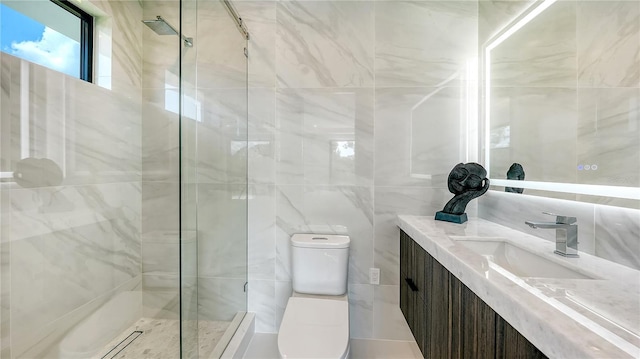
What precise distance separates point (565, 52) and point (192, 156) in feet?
5.57

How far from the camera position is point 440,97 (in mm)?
1803

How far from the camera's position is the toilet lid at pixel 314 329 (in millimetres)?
1139

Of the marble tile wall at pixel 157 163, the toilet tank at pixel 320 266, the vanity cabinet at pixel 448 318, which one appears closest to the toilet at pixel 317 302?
the toilet tank at pixel 320 266

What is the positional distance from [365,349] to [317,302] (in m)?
0.53

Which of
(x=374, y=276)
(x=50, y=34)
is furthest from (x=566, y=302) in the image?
(x=50, y=34)

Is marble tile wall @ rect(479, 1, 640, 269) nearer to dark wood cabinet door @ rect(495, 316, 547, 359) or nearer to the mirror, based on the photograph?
the mirror

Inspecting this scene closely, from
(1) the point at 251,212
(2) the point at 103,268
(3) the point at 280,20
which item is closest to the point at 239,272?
(1) the point at 251,212

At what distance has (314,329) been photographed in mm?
1284

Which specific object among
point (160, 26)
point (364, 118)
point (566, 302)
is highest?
point (160, 26)

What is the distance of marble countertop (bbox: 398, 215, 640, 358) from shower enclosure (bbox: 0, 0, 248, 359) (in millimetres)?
1171

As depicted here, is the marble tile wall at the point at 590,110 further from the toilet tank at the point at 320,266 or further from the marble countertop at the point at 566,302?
the toilet tank at the point at 320,266

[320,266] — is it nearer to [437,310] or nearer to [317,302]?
[317,302]

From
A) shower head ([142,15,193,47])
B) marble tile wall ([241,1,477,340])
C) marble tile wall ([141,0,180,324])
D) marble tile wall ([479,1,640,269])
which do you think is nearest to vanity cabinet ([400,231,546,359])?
marble tile wall ([241,1,477,340])

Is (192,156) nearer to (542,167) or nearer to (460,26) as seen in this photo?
(542,167)
